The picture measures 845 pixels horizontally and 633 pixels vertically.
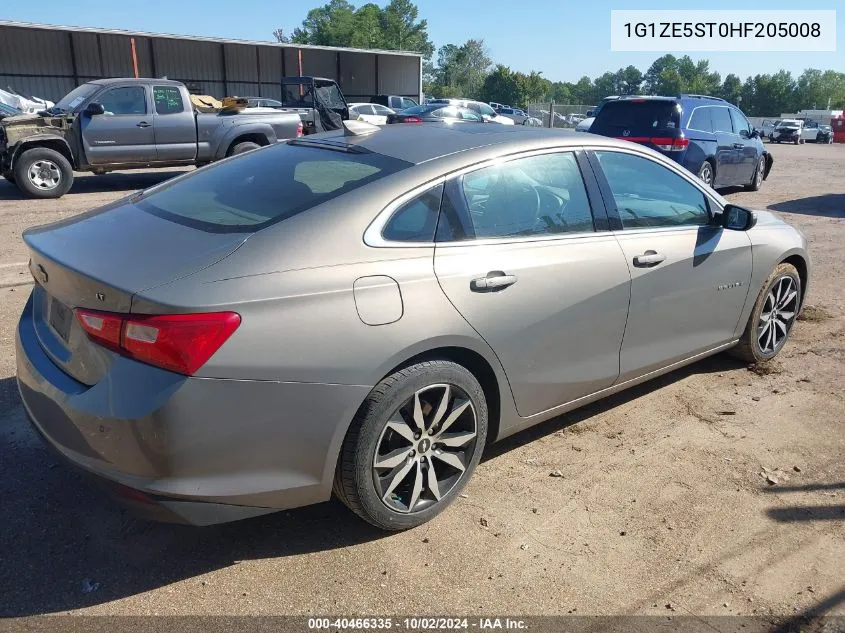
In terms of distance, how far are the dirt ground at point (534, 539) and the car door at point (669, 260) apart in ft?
1.62

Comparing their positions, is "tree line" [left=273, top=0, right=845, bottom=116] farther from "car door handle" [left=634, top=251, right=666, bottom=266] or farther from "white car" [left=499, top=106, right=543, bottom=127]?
"car door handle" [left=634, top=251, right=666, bottom=266]

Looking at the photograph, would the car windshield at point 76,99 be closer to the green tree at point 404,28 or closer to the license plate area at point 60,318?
the license plate area at point 60,318

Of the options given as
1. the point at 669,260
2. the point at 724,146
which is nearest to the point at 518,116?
the point at 724,146

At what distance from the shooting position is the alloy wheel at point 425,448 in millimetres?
2762

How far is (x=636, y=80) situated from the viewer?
458 feet

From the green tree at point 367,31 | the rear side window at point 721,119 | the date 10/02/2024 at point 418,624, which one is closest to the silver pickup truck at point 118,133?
the rear side window at point 721,119

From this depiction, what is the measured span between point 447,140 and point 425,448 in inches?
58.6

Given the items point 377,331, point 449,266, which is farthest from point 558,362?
point 377,331

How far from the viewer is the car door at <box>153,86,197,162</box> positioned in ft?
40.0

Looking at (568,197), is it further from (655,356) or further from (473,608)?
(473,608)

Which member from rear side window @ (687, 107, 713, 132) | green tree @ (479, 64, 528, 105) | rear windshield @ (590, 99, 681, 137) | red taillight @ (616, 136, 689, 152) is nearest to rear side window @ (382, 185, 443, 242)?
red taillight @ (616, 136, 689, 152)

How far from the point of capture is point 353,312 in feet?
8.37

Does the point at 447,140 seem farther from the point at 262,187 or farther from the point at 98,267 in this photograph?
the point at 98,267

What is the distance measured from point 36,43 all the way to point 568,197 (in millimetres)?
33814
